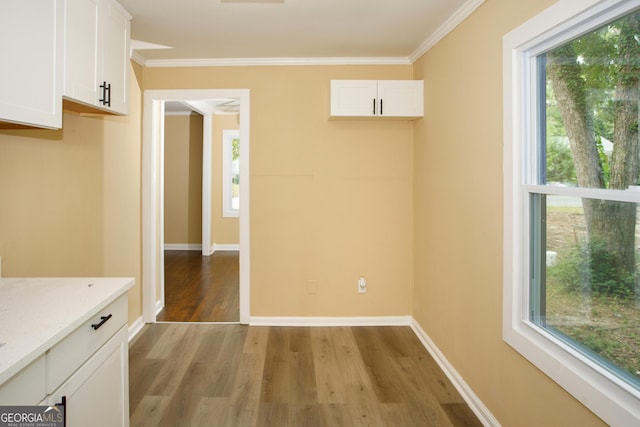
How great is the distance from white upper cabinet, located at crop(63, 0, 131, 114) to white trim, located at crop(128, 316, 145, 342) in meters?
1.93

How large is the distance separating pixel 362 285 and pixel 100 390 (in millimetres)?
2552

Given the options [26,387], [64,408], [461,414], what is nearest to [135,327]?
[64,408]

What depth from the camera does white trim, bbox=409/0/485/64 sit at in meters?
2.47

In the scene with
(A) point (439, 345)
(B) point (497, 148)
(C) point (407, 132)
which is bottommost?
(A) point (439, 345)

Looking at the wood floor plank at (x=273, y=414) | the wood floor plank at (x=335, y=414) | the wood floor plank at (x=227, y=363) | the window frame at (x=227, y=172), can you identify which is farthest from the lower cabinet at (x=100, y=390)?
the window frame at (x=227, y=172)

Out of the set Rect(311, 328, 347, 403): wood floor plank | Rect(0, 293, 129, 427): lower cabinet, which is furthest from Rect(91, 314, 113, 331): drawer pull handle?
Rect(311, 328, 347, 403): wood floor plank

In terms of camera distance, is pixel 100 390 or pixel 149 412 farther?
pixel 149 412

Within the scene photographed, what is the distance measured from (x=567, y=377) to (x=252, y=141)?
117 inches

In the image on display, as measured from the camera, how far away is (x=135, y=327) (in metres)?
3.53

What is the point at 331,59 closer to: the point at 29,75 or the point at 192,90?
the point at 192,90

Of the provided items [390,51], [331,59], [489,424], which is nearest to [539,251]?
[489,424]

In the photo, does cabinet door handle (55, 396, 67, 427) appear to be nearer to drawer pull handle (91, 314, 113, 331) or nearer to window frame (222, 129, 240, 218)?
drawer pull handle (91, 314, 113, 331)

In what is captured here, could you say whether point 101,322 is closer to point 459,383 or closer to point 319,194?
point 459,383

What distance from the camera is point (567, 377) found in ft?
5.23
